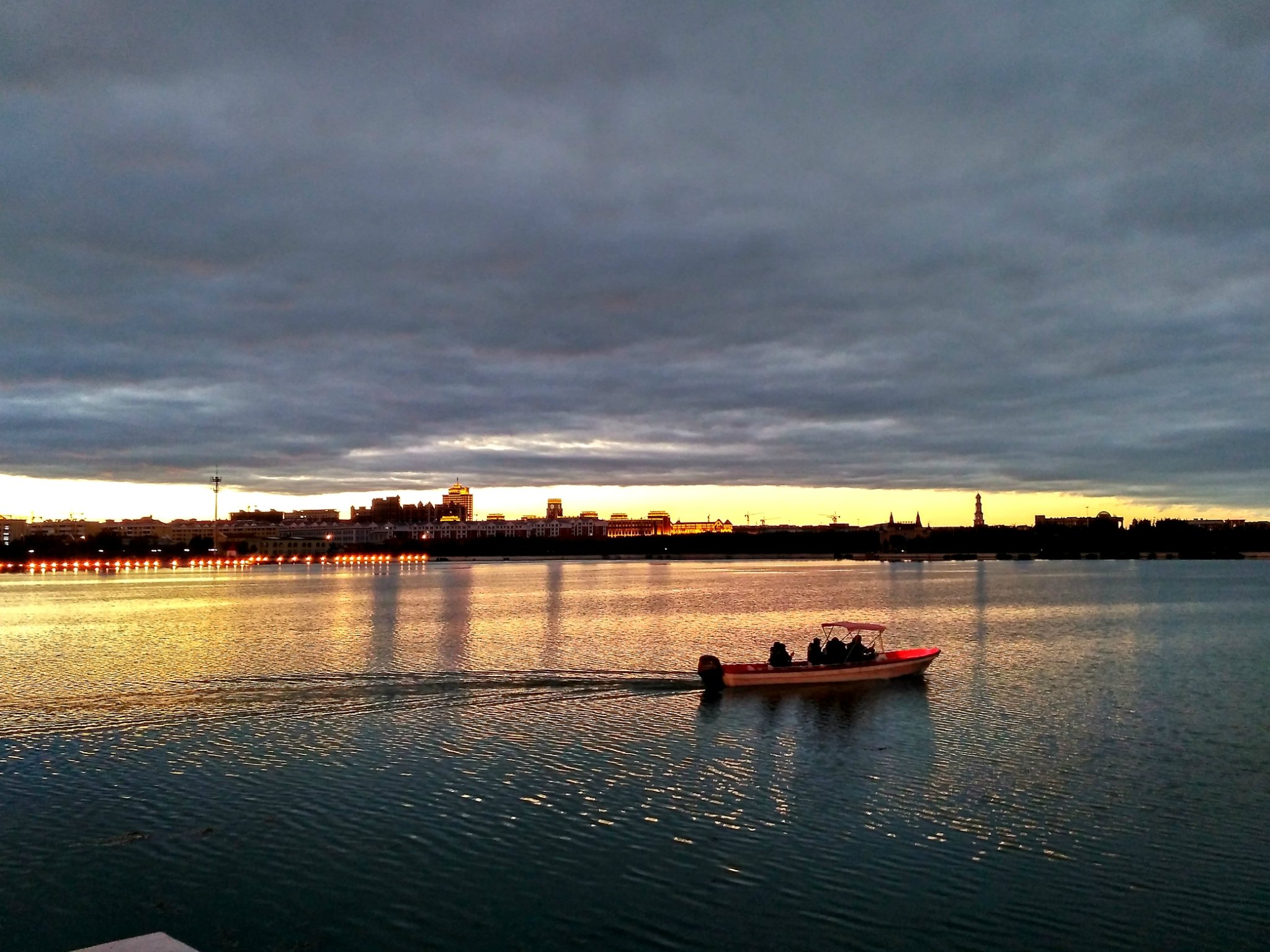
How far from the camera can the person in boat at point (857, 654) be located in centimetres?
3691

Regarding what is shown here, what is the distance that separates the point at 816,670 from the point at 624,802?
17487 mm

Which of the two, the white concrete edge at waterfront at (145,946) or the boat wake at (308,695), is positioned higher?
the white concrete edge at waterfront at (145,946)

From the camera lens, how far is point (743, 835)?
1759 cm

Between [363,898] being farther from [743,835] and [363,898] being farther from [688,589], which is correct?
[688,589]

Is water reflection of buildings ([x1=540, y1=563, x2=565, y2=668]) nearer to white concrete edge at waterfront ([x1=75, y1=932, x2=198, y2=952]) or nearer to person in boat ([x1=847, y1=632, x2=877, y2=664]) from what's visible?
person in boat ([x1=847, y1=632, x2=877, y2=664])

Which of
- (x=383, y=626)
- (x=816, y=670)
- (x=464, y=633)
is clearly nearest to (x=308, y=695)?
(x=816, y=670)

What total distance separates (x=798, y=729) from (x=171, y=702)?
20.4 metres

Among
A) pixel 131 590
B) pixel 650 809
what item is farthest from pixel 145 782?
pixel 131 590

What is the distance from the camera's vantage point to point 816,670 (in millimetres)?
36000

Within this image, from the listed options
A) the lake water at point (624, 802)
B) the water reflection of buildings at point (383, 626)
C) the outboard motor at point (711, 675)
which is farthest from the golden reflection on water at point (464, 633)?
the outboard motor at point (711, 675)

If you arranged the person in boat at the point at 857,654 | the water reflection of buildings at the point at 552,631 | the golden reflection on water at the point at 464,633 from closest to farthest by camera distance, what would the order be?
the person in boat at the point at 857,654 → the golden reflection on water at the point at 464,633 → the water reflection of buildings at the point at 552,631

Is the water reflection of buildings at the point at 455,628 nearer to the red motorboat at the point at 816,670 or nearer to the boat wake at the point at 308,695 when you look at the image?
the boat wake at the point at 308,695

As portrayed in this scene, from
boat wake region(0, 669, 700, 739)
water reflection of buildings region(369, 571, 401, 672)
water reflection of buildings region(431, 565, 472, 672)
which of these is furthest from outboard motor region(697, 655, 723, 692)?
water reflection of buildings region(369, 571, 401, 672)

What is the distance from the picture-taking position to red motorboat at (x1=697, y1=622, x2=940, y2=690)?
3478 centimetres
